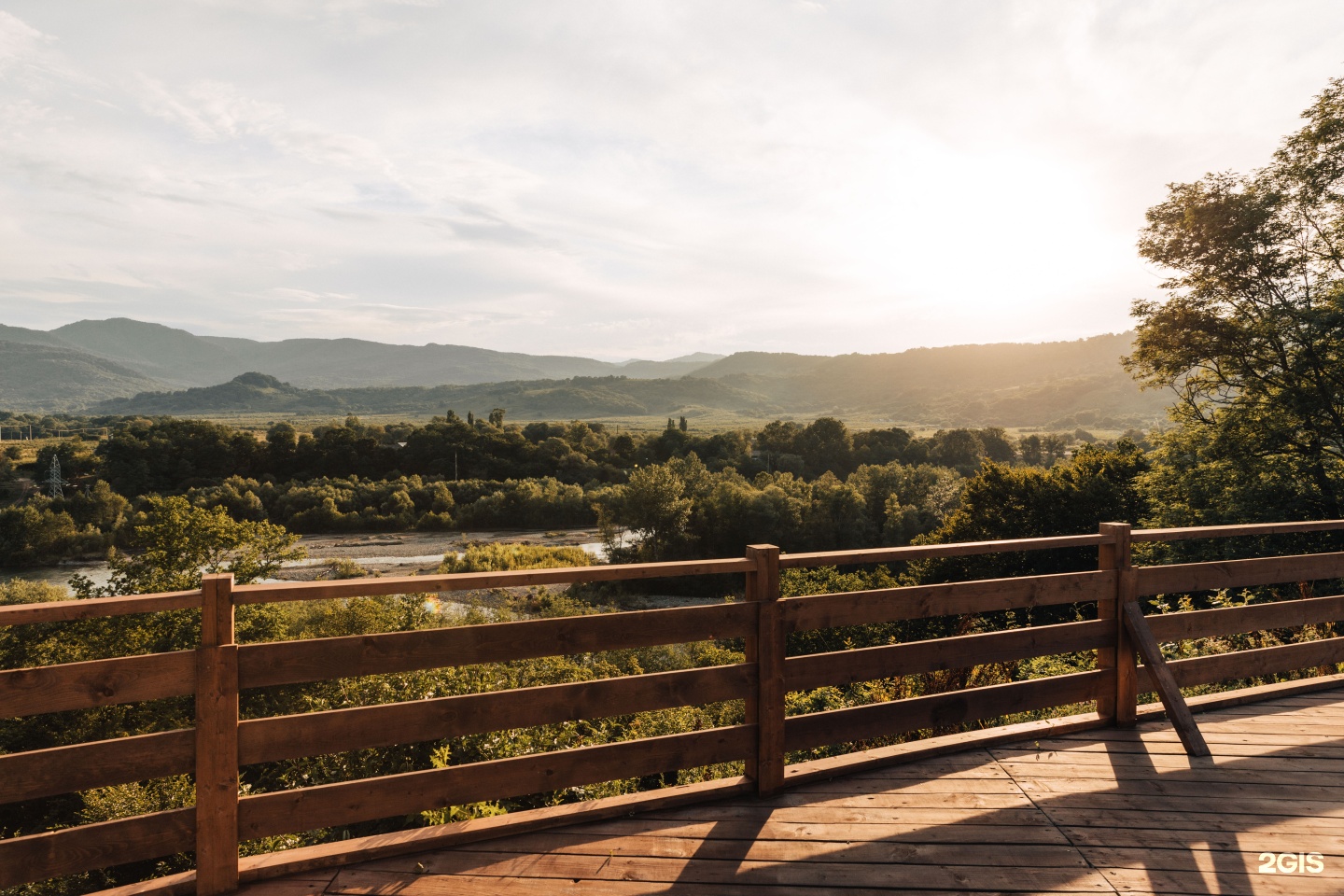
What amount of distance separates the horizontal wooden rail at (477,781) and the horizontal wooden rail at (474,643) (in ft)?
1.27

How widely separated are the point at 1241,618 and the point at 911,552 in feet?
7.91

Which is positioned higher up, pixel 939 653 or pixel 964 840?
pixel 939 653

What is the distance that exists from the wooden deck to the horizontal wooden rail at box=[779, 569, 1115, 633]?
772 mm

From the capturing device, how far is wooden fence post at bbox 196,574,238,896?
2449 mm

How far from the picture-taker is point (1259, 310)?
18.8m

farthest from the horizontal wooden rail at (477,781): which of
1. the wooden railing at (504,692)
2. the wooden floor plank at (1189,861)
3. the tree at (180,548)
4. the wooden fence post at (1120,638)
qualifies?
the tree at (180,548)

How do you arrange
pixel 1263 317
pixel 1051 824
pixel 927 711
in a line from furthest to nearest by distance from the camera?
pixel 1263 317
pixel 927 711
pixel 1051 824

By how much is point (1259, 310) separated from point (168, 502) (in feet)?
98.7

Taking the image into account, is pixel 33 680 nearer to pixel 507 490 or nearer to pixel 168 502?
pixel 168 502

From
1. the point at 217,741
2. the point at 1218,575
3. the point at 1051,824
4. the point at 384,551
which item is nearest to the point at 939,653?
the point at 1051,824

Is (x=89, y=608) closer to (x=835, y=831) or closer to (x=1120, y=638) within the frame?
(x=835, y=831)

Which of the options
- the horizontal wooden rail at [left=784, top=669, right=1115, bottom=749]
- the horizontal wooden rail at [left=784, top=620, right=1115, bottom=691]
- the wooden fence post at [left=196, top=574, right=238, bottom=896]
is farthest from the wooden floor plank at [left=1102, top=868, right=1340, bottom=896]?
the wooden fence post at [left=196, top=574, right=238, bottom=896]

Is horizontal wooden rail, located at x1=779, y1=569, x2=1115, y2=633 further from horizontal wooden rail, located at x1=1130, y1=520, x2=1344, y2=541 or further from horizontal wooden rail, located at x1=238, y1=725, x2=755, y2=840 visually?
horizontal wooden rail, located at x1=238, y1=725, x2=755, y2=840

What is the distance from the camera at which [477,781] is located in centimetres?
282
